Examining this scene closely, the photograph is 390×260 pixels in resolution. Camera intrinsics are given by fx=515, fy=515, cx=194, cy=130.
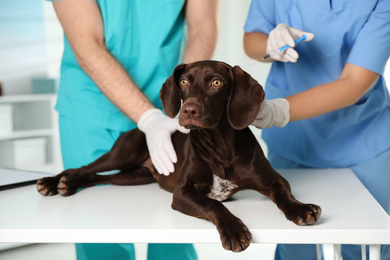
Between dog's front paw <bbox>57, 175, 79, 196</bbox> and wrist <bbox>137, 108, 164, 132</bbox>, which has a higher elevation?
wrist <bbox>137, 108, 164, 132</bbox>

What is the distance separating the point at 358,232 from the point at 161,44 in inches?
40.5

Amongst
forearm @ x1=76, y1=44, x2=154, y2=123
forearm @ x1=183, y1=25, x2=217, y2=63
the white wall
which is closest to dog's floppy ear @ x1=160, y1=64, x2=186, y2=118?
forearm @ x1=76, y1=44, x2=154, y2=123

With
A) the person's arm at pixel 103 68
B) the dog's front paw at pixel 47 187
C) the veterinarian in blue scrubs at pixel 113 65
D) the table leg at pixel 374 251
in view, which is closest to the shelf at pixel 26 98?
the veterinarian in blue scrubs at pixel 113 65

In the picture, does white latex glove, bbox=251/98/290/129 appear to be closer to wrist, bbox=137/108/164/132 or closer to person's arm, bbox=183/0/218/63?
wrist, bbox=137/108/164/132

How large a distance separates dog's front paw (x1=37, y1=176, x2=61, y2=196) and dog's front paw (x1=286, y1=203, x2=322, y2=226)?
2.19 ft

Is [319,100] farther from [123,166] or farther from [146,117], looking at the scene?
[123,166]

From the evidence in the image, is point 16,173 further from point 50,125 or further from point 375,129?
point 50,125

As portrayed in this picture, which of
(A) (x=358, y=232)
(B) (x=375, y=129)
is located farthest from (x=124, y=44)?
(A) (x=358, y=232)

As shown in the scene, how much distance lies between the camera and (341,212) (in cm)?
121

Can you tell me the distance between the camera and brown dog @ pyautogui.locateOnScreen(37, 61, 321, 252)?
3.90 feet

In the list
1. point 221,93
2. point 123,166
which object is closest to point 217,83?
point 221,93

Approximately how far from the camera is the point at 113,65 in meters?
1.70

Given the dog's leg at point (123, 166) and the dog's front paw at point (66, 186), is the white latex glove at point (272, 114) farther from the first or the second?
the dog's front paw at point (66, 186)

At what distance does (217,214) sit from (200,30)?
98 cm
